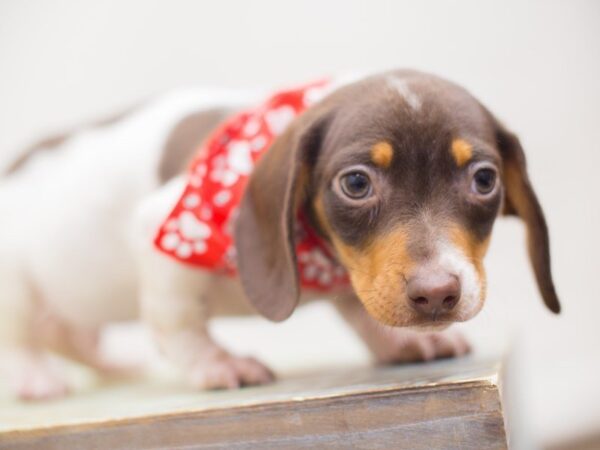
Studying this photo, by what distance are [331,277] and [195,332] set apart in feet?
1.41

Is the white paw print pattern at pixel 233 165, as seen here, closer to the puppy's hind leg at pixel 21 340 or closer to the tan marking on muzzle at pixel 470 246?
the tan marking on muzzle at pixel 470 246

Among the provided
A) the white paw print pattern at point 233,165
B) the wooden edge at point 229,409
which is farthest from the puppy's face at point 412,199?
the white paw print pattern at point 233,165

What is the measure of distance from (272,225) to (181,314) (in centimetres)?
48

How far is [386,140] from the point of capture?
2.14 m

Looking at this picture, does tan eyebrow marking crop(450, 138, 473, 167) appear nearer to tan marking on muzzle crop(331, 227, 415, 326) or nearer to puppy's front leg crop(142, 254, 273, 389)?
tan marking on muzzle crop(331, 227, 415, 326)

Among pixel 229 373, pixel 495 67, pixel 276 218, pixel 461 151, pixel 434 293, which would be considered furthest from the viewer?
pixel 495 67

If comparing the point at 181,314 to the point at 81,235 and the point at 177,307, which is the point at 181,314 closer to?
the point at 177,307

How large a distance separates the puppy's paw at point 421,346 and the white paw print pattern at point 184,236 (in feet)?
1.86

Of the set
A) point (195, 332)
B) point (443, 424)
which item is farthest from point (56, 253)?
point (443, 424)

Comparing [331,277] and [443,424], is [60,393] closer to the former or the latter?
[331,277]

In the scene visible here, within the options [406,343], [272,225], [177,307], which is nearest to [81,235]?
[177,307]

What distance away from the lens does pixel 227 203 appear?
2543 mm

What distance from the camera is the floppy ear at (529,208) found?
235cm

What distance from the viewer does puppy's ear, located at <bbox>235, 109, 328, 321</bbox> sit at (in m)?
2.28
